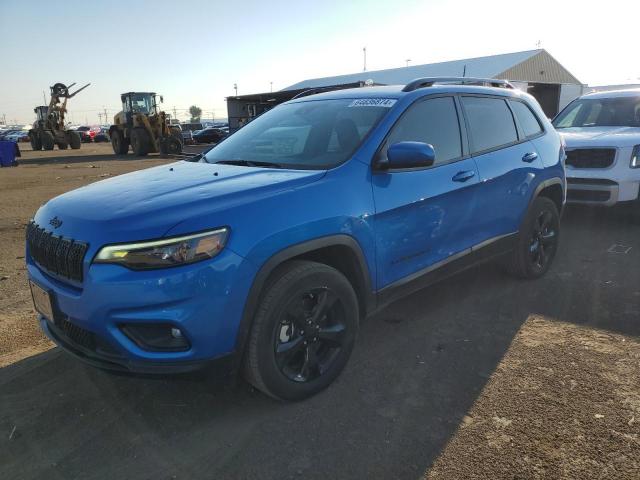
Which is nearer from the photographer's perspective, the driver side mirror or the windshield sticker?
the driver side mirror

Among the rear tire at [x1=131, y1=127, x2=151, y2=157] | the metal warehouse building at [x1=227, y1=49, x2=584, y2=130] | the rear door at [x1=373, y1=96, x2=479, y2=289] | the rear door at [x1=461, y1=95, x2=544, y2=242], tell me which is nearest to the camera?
the rear door at [x1=373, y1=96, x2=479, y2=289]

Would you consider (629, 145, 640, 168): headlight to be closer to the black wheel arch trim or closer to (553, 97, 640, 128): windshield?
(553, 97, 640, 128): windshield

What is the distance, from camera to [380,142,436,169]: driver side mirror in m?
2.99

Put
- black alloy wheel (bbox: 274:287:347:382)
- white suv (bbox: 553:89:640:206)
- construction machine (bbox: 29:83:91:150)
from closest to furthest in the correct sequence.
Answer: black alloy wheel (bbox: 274:287:347:382), white suv (bbox: 553:89:640:206), construction machine (bbox: 29:83:91:150)

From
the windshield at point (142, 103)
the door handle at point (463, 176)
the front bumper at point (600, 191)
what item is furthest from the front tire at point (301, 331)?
the windshield at point (142, 103)

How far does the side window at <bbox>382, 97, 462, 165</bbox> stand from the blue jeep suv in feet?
0.05

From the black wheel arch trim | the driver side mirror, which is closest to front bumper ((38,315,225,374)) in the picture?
the black wheel arch trim

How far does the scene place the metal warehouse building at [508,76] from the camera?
3431 centimetres

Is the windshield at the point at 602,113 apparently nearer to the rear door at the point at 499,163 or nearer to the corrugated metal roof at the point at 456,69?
the rear door at the point at 499,163

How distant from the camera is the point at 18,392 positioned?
3043 mm

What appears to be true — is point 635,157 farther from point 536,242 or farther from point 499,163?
point 499,163

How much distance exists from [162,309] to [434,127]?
2365 mm

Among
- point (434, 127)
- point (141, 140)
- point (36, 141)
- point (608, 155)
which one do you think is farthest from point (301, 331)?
point (36, 141)

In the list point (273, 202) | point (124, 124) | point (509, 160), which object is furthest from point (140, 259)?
point (124, 124)
